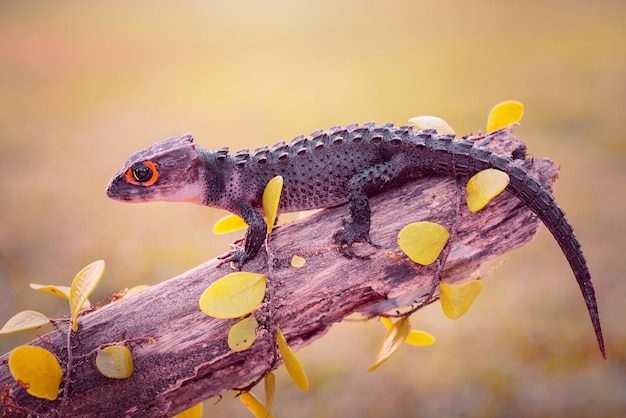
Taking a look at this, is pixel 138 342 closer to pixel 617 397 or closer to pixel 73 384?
pixel 73 384

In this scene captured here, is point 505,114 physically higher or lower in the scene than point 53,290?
higher

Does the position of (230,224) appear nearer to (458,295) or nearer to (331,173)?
(331,173)

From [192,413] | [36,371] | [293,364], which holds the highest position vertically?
[36,371]

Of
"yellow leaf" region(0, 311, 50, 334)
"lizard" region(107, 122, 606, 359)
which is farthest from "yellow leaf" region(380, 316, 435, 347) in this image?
"yellow leaf" region(0, 311, 50, 334)

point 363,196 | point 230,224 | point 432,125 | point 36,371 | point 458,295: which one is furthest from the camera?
point 230,224

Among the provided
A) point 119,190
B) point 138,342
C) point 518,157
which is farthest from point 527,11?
point 138,342

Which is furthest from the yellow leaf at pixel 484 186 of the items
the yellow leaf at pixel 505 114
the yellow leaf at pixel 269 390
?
the yellow leaf at pixel 269 390

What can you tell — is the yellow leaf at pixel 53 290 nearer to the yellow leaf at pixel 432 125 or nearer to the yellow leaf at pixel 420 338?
the yellow leaf at pixel 420 338

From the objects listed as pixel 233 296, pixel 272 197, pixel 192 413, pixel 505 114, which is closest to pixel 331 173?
pixel 272 197
